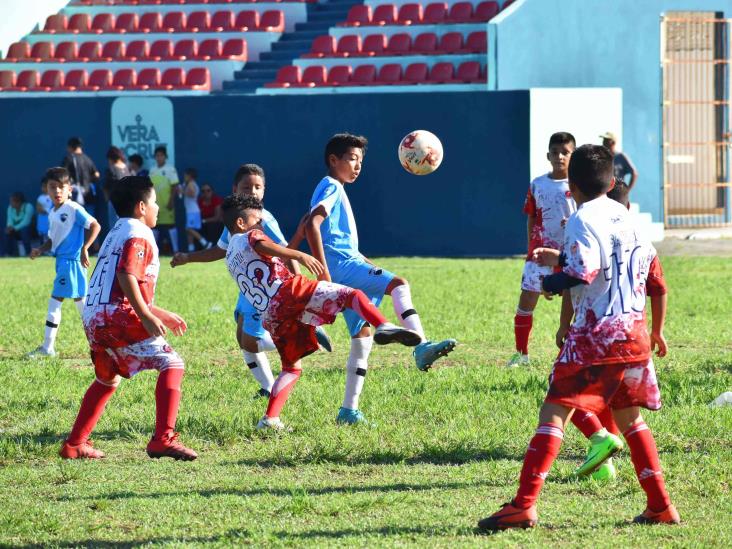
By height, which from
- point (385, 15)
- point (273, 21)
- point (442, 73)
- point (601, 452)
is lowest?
point (601, 452)

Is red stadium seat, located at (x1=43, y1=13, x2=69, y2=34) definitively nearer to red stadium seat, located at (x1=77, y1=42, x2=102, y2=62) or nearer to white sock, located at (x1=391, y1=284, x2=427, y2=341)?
red stadium seat, located at (x1=77, y1=42, x2=102, y2=62)

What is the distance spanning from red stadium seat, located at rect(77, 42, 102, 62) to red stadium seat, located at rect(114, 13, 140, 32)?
71cm

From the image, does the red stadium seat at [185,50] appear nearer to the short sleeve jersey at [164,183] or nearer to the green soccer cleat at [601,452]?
the short sleeve jersey at [164,183]

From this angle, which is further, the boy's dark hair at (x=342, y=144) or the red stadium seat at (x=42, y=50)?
the red stadium seat at (x=42, y=50)

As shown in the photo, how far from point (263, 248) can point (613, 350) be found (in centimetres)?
235

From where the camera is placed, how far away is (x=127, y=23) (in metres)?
27.0

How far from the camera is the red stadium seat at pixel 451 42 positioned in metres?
23.3

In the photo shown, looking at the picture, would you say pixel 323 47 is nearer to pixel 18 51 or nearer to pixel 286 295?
pixel 18 51

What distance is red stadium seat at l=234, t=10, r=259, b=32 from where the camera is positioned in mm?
26062

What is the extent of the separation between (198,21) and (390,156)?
8.01 meters

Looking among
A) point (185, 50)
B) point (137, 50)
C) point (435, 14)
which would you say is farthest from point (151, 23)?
point (435, 14)

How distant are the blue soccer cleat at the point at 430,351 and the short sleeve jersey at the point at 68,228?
426cm

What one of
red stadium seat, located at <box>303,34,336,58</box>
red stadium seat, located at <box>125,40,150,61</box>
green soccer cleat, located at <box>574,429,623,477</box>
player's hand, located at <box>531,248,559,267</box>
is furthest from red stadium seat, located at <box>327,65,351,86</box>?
player's hand, located at <box>531,248,559,267</box>

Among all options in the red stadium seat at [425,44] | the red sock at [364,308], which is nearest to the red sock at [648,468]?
the red sock at [364,308]
